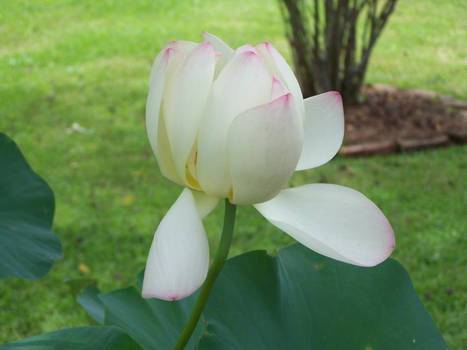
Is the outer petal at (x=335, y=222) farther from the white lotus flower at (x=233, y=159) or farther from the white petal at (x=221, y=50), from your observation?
the white petal at (x=221, y=50)

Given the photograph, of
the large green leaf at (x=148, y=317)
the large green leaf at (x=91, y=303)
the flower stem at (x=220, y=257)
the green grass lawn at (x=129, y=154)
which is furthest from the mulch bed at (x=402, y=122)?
the flower stem at (x=220, y=257)

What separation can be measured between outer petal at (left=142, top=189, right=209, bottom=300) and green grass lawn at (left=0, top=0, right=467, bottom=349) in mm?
1840

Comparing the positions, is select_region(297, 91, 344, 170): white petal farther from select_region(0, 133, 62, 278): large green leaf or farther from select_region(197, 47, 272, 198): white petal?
select_region(0, 133, 62, 278): large green leaf

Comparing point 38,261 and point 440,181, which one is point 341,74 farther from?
point 38,261

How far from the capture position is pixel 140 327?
0.82 metres

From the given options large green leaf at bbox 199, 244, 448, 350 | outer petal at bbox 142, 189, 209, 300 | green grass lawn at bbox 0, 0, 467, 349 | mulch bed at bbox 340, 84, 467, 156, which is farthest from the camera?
mulch bed at bbox 340, 84, 467, 156

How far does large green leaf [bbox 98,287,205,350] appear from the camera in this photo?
2.67 feet

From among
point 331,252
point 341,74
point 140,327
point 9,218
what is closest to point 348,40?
point 341,74

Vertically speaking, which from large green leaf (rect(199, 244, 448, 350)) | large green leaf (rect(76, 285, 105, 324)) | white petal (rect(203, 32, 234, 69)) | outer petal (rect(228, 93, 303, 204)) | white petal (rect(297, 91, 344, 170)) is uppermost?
white petal (rect(203, 32, 234, 69))

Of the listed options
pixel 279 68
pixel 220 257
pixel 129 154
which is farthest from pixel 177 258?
pixel 129 154

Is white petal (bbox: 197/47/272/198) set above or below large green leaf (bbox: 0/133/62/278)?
above

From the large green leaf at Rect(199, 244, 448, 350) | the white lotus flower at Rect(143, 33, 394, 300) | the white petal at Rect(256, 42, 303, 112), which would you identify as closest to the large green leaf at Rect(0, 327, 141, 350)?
the large green leaf at Rect(199, 244, 448, 350)

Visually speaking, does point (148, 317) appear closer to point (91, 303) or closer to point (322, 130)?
point (91, 303)

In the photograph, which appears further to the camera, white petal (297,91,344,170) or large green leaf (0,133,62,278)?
large green leaf (0,133,62,278)
